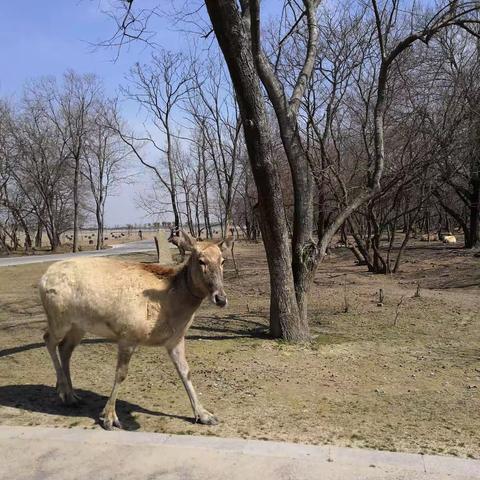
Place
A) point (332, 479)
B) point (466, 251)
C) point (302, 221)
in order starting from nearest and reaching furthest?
point (332, 479) → point (302, 221) → point (466, 251)

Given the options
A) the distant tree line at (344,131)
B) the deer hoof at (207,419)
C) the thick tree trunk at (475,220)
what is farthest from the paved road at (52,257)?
the deer hoof at (207,419)

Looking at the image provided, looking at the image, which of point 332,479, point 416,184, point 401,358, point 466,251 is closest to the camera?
point 332,479

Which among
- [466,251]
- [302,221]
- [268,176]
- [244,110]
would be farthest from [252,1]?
[466,251]

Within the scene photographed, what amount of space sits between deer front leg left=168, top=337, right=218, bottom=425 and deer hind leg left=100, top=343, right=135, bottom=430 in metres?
0.46

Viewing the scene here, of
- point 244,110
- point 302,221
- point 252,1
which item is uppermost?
point 252,1

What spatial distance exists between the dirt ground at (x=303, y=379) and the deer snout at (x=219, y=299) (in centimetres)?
116

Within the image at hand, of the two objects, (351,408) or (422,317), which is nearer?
(351,408)

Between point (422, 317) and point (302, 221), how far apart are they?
10.6 ft

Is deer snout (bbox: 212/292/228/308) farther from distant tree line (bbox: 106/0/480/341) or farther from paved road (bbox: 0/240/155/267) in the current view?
paved road (bbox: 0/240/155/267)

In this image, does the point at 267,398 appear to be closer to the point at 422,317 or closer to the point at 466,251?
the point at 422,317

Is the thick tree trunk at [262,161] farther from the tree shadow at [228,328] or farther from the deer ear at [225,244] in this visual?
the deer ear at [225,244]

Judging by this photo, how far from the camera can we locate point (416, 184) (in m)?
16.0

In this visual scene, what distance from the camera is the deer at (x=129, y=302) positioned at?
510cm

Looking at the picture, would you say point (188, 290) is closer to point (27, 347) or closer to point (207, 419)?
point (207, 419)
